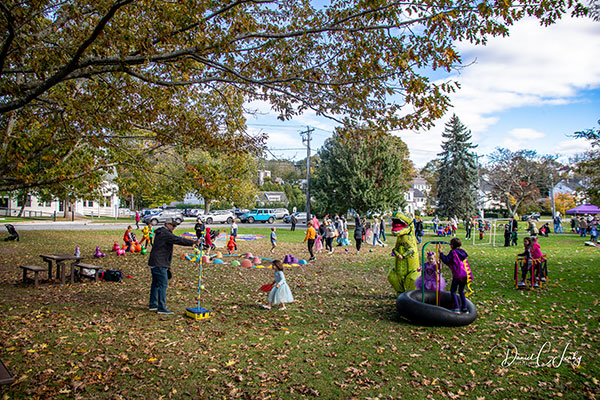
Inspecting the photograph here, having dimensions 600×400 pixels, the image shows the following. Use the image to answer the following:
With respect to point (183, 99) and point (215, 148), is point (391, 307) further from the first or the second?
point (183, 99)

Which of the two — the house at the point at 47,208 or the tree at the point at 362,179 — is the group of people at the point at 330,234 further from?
the house at the point at 47,208

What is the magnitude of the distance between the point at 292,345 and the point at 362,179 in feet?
109

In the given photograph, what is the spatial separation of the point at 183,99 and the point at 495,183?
49.6 metres

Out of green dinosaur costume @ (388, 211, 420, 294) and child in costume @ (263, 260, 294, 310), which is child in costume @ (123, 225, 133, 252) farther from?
green dinosaur costume @ (388, 211, 420, 294)

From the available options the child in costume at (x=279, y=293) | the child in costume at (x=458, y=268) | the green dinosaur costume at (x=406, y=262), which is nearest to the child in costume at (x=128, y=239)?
the child in costume at (x=279, y=293)

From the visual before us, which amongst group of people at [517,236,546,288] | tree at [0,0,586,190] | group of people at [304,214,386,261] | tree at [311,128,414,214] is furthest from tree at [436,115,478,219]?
tree at [0,0,586,190]

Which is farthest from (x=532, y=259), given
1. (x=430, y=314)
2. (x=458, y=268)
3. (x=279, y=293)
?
(x=279, y=293)

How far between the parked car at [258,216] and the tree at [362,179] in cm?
1046

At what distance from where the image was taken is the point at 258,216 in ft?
165

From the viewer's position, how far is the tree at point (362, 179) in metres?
39.6

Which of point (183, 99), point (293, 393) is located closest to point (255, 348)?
point (293, 393)

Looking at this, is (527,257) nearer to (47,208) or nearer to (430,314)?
(430,314)

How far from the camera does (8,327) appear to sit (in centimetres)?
740

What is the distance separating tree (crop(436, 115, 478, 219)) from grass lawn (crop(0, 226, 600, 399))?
33.8m
